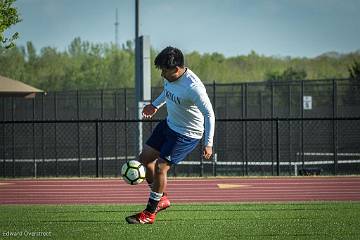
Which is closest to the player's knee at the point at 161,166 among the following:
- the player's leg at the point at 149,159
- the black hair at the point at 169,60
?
the player's leg at the point at 149,159

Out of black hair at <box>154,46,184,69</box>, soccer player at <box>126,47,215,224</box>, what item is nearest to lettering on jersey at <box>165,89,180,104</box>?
soccer player at <box>126,47,215,224</box>

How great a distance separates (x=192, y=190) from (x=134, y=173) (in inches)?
222

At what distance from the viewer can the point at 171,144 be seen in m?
11.6

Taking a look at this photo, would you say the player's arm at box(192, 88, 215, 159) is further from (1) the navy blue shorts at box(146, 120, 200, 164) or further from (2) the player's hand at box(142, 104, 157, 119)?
(2) the player's hand at box(142, 104, 157, 119)

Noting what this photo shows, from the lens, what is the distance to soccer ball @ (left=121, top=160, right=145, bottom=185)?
42.7 ft

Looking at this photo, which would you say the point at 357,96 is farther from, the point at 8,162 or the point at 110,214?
the point at 110,214

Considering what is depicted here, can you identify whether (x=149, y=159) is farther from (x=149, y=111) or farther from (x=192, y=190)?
(x=192, y=190)

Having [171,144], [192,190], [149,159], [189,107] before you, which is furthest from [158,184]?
[192,190]

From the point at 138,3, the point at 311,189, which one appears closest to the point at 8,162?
the point at 138,3

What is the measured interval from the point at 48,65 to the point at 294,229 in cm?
5905

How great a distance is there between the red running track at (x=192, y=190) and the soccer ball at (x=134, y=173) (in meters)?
2.81

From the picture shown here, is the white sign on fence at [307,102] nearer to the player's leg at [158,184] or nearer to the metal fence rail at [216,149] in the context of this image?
the metal fence rail at [216,149]

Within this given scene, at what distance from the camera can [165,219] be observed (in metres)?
12.2

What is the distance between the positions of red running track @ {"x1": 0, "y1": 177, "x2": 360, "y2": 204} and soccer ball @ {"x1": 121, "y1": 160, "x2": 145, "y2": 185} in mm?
2811
